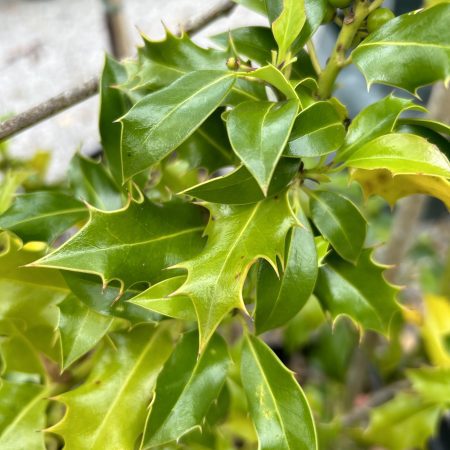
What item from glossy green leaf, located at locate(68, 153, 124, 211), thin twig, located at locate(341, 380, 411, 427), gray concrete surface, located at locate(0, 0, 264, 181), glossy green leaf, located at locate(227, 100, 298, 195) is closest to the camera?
glossy green leaf, located at locate(227, 100, 298, 195)

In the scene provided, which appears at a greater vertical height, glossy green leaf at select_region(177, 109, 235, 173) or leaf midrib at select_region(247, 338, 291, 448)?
glossy green leaf at select_region(177, 109, 235, 173)

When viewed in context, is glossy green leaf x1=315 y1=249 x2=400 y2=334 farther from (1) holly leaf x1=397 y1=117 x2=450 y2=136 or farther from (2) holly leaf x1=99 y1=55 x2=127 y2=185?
(2) holly leaf x1=99 y1=55 x2=127 y2=185

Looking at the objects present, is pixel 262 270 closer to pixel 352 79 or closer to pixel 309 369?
pixel 309 369

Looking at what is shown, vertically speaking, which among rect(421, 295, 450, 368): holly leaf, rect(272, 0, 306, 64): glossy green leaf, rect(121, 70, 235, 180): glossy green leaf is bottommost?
rect(421, 295, 450, 368): holly leaf

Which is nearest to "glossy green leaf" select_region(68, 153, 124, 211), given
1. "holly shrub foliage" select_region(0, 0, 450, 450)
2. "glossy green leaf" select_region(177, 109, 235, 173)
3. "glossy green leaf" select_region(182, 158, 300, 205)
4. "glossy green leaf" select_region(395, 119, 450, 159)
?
"holly shrub foliage" select_region(0, 0, 450, 450)

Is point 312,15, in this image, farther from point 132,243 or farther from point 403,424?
point 403,424

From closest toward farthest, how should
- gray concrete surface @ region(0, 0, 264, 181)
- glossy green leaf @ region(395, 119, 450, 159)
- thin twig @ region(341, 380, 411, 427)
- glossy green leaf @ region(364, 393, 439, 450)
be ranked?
glossy green leaf @ region(395, 119, 450, 159)
glossy green leaf @ region(364, 393, 439, 450)
thin twig @ region(341, 380, 411, 427)
gray concrete surface @ region(0, 0, 264, 181)

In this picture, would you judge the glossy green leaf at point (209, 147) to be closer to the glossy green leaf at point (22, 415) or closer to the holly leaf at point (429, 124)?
the holly leaf at point (429, 124)

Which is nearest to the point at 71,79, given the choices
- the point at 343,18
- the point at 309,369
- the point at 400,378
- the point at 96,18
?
the point at 96,18
